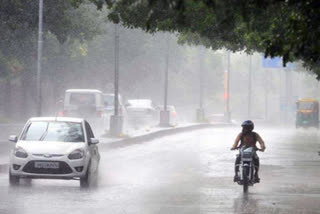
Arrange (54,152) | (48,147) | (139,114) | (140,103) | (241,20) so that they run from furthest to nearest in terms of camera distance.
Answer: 1. (140,103)
2. (139,114)
3. (241,20)
4. (48,147)
5. (54,152)

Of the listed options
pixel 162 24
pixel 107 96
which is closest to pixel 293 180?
pixel 162 24

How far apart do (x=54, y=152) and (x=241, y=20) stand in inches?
185

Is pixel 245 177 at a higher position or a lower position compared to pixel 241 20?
lower

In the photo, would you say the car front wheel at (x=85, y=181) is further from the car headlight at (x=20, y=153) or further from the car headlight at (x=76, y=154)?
the car headlight at (x=20, y=153)

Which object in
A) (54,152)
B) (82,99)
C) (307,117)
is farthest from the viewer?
(307,117)

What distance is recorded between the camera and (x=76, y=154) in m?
16.8

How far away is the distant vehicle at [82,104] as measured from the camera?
124ft

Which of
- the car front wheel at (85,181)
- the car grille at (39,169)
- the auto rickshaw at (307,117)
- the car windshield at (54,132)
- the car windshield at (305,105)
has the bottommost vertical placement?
the auto rickshaw at (307,117)

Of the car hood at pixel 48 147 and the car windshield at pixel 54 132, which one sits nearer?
the car hood at pixel 48 147

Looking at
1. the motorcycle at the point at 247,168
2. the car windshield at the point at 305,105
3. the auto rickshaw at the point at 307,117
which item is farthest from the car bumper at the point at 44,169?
the car windshield at the point at 305,105

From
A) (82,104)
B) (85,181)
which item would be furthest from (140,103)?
(85,181)

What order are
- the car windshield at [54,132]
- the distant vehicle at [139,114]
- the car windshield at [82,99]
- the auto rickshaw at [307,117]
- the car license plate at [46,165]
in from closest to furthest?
the car license plate at [46,165] → the car windshield at [54,132] → the car windshield at [82,99] → the distant vehicle at [139,114] → the auto rickshaw at [307,117]

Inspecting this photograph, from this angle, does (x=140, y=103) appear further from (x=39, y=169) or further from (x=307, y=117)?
(x=39, y=169)

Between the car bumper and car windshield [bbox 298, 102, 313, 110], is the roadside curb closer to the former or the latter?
car windshield [bbox 298, 102, 313, 110]
